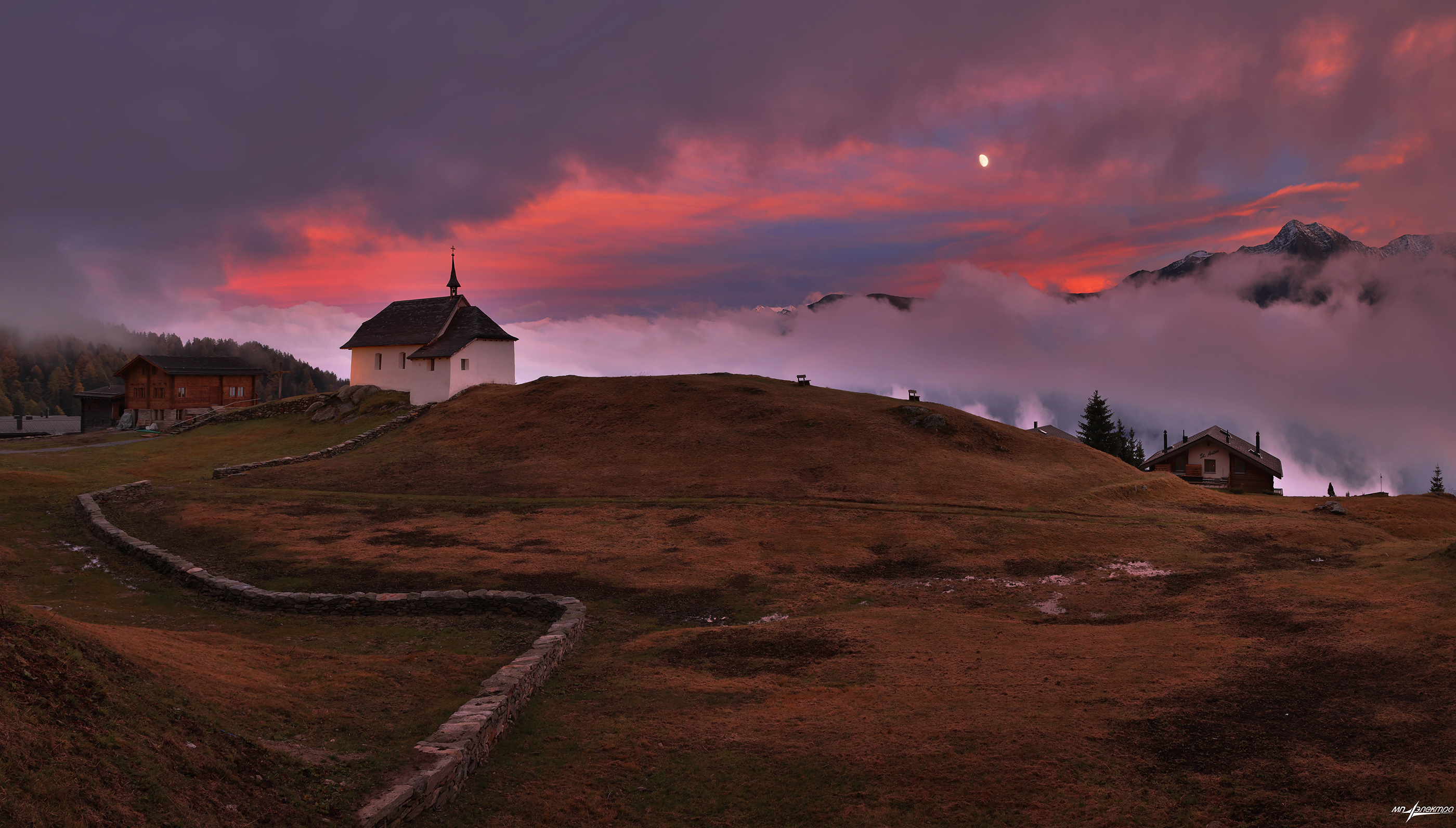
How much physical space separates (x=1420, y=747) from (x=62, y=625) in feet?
67.1

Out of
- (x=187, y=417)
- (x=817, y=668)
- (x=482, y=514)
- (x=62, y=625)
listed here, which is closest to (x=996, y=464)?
(x=482, y=514)

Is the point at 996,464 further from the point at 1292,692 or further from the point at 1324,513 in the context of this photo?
the point at 1292,692

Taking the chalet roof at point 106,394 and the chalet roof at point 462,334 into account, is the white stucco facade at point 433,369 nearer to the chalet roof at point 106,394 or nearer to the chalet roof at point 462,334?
the chalet roof at point 462,334

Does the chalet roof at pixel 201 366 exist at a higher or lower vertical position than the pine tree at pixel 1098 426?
higher

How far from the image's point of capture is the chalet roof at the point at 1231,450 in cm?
7650

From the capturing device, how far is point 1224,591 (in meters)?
23.0

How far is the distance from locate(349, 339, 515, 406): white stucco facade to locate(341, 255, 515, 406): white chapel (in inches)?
2.0

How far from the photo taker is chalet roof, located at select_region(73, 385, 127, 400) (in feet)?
273

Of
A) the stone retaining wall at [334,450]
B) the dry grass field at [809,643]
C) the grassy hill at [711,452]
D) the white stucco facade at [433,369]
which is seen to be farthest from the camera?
the white stucco facade at [433,369]

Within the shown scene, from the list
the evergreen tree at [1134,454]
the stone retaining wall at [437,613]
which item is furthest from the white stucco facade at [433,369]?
the evergreen tree at [1134,454]

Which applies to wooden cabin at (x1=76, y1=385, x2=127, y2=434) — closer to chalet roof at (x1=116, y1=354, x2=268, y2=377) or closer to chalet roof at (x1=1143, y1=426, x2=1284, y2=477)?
chalet roof at (x1=116, y1=354, x2=268, y2=377)

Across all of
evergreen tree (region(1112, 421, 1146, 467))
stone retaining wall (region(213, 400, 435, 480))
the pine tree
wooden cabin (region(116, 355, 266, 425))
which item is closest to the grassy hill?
stone retaining wall (region(213, 400, 435, 480))

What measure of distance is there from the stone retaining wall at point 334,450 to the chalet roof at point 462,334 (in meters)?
5.45

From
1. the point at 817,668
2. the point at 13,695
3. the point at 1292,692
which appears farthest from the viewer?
the point at 817,668
